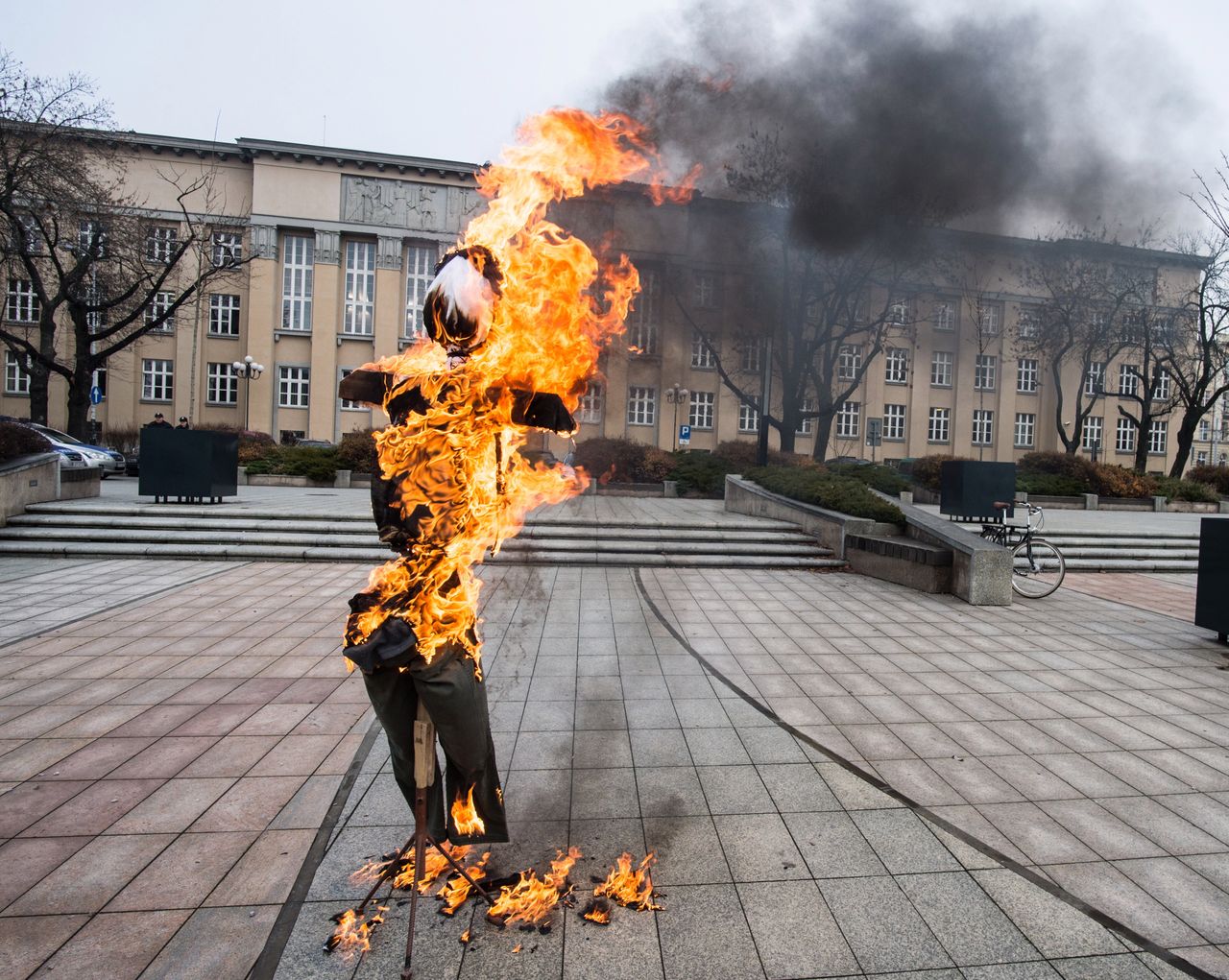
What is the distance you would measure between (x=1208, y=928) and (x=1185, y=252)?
30.1 m

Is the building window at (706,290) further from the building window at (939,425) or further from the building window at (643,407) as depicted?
the building window at (939,425)

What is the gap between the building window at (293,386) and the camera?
3588 centimetres

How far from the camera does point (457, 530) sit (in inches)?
92.0

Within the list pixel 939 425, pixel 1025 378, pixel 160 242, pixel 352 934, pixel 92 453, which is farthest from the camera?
pixel 939 425

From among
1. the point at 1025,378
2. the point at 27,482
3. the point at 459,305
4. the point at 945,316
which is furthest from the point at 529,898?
the point at 1025,378

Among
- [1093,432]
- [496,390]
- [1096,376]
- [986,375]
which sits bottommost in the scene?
[496,390]

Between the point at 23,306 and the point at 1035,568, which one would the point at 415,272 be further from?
the point at 1035,568

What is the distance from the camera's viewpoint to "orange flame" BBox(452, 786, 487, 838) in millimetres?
2510

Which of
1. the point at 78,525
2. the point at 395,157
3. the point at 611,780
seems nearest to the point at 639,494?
the point at 78,525

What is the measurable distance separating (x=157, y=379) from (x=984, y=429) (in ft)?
159

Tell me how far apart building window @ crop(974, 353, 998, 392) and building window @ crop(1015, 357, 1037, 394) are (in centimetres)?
132

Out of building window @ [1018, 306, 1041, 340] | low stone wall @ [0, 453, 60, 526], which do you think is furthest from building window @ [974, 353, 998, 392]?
low stone wall @ [0, 453, 60, 526]

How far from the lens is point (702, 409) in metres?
38.3

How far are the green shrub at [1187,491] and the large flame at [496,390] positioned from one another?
27.5 meters
